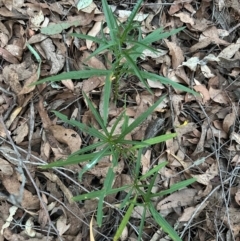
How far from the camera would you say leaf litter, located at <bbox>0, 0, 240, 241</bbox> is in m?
1.83

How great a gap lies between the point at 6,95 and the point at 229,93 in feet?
3.38

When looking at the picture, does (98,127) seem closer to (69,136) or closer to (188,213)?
(69,136)

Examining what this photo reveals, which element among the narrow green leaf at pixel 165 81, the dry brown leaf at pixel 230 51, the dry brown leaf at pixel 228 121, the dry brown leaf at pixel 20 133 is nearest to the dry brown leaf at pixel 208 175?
the dry brown leaf at pixel 228 121

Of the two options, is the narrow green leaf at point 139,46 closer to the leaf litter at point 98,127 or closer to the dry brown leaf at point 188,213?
the leaf litter at point 98,127

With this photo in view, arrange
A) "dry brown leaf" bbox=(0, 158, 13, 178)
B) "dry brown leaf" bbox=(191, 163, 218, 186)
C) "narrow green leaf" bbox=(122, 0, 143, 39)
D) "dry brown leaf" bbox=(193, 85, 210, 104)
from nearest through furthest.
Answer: "narrow green leaf" bbox=(122, 0, 143, 39)
"dry brown leaf" bbox=(0, 158, 13, 178)
"dry brown leaf" bbox=(191, 163, 218, 186)
"dry brown leaf" bbox=(193, 85, 210, 104)

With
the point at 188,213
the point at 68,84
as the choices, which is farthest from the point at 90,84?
the point at 188,213

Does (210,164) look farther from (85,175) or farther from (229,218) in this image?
(85,175)

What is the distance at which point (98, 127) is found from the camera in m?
1.91

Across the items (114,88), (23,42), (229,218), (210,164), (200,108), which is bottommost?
(229,218)

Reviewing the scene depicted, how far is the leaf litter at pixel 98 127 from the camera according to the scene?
6.01 ft

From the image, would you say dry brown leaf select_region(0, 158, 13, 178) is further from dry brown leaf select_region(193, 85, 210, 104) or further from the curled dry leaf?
dry brown leaf select_region(193, 85, 210, 104)

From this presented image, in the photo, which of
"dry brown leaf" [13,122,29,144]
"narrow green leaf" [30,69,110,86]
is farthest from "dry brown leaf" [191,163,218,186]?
"dry brown leaf" [13,122,29,144]

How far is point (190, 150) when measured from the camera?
198 cm

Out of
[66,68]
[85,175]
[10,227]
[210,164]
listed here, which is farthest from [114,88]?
[10,227]
